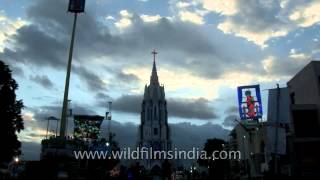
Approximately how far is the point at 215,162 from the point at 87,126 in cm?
3681

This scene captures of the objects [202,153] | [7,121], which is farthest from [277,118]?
[202,153]

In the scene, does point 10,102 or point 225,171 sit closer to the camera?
point 10,102

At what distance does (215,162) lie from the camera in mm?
112875

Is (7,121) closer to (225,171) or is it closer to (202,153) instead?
(225,171)

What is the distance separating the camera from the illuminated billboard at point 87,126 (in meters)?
90.0

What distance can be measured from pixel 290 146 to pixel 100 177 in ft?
80.2

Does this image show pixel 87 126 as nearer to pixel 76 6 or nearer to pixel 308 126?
pixel 76 6

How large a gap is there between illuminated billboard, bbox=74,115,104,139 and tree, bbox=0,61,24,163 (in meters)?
36.8

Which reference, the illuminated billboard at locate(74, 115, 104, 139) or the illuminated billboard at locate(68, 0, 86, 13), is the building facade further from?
the illuminated billboard at locate(74, 115, 104, 139)

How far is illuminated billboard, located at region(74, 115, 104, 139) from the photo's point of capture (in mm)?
90000

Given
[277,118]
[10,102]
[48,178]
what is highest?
[10,102]

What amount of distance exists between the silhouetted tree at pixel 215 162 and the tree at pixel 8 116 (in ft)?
187

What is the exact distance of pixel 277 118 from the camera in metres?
30.2

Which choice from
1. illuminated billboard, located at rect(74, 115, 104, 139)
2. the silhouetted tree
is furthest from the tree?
the silhouetted tree
